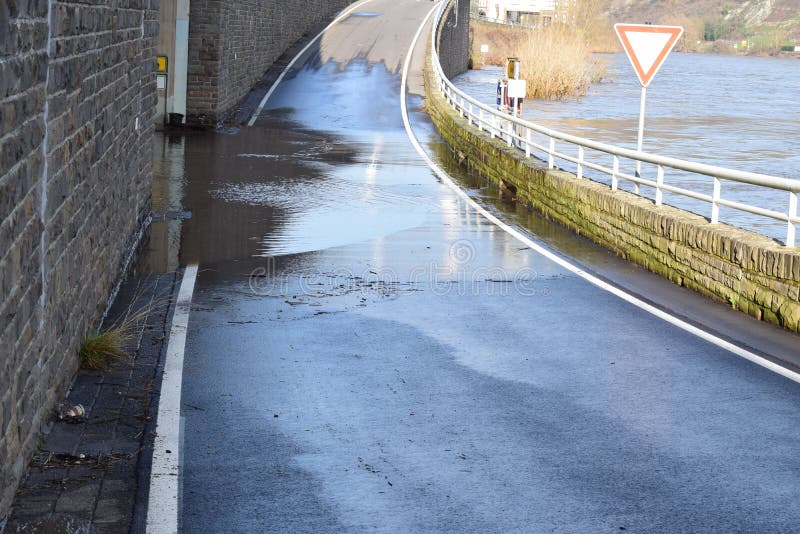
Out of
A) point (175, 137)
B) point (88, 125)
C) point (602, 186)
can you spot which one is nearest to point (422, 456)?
point (88, 125)

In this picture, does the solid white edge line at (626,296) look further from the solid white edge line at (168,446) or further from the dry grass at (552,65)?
the dry grass at (552,65)

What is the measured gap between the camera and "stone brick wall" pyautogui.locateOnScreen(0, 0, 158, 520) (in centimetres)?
574

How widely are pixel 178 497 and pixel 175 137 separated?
25.0 m

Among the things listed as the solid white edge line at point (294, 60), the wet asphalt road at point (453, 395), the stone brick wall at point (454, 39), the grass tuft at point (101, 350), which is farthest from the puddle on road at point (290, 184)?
the stone brick wall at point (454, 39)

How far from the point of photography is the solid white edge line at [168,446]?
6020 mm

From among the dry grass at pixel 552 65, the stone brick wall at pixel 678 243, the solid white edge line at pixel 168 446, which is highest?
the dry grass at pixel 552 65

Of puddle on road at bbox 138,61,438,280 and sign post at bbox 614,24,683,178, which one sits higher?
sign post at bbox 614,24,683,178

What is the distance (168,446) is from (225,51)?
28.3 m

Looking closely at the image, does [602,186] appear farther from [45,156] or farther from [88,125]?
[45,156]

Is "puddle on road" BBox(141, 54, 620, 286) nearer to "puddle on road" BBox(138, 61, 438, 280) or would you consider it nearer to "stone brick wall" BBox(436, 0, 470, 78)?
"puddle on road" BBox(138, 61, 438, 280)

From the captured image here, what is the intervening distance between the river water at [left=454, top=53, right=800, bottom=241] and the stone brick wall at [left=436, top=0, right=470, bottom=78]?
1474 mm

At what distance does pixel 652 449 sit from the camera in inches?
287

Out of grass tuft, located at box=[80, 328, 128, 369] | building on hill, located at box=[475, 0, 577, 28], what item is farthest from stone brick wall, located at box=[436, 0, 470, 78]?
building on hill, located at box=[475, 0, 577, 28]

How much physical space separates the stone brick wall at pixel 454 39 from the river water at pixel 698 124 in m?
1.47
